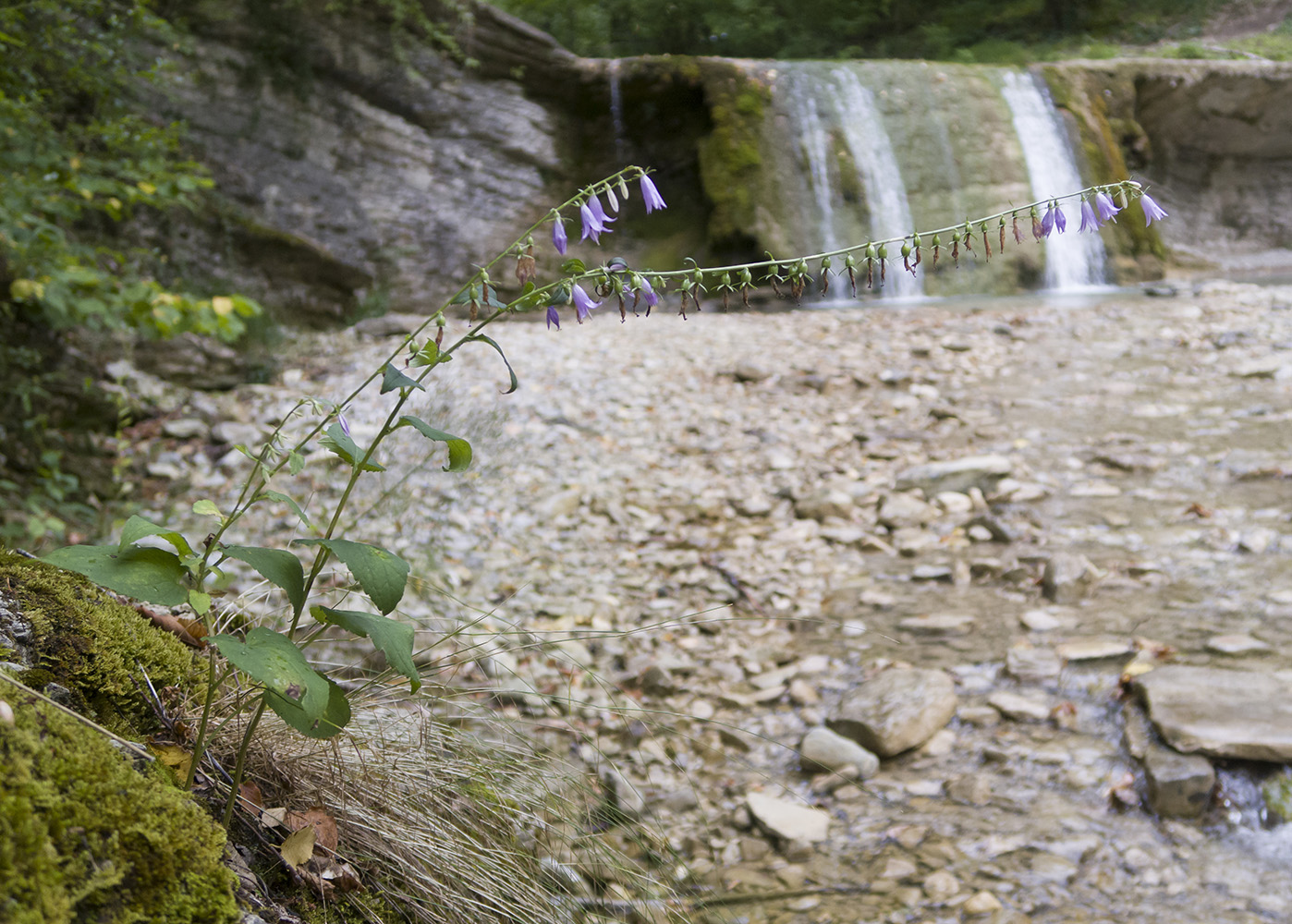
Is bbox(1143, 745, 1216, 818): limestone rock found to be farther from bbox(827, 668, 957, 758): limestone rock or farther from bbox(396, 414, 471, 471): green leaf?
bbox(396, 414, 471, 471): green leaf

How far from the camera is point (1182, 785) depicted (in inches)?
75.7

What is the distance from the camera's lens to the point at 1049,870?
70.7 inches

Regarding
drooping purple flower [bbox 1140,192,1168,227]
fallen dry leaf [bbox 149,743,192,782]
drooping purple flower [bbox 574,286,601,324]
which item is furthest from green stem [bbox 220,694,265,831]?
drooping purple flower [bbox 1140,192,1168,227]

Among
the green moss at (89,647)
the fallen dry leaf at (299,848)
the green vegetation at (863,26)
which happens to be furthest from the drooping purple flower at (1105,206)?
the green vegetation at (863,26)

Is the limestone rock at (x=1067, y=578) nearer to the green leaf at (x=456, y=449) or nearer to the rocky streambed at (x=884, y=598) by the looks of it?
the rocky streambed at (x=884, y=598)

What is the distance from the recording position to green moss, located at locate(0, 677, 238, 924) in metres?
0.70

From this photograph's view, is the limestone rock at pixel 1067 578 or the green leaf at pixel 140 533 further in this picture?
the limestone rock at pixel 1067 578

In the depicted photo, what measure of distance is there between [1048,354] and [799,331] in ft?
6.09

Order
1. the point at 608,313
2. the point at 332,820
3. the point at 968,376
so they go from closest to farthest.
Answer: the point at 332,820
the point at 968,376
the point at 608,313

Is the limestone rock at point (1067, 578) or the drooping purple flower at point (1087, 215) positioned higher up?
the drooping purple flower at point (1087, 215)

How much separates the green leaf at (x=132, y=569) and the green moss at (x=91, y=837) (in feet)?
0.46

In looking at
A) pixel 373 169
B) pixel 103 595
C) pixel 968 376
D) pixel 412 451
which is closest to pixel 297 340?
pixel 373 169

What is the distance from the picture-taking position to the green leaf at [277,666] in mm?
906

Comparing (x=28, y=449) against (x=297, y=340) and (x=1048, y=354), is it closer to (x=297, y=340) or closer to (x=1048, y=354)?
(x=297, y=340)
